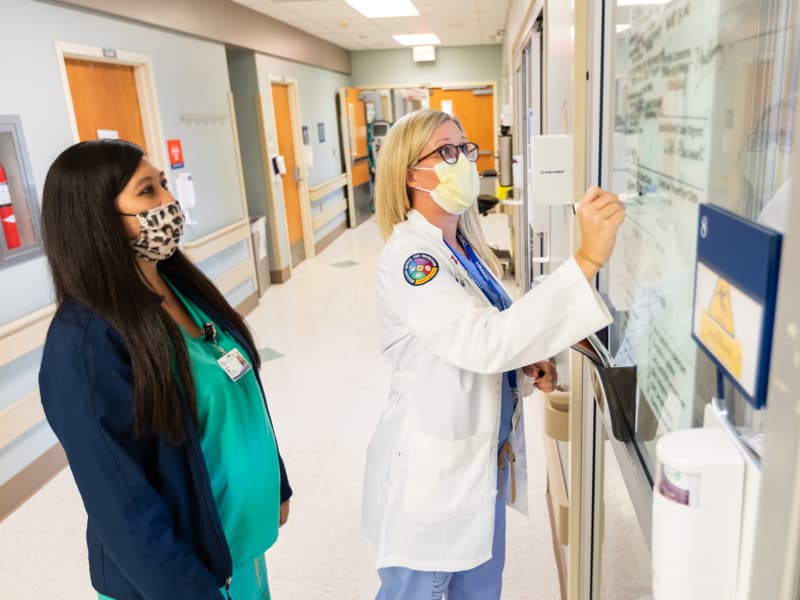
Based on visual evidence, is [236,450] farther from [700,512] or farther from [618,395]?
[700,512]

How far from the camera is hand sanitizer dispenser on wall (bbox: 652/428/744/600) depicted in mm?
498

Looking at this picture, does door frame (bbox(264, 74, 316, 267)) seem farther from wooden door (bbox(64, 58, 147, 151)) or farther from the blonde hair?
the blonde hair

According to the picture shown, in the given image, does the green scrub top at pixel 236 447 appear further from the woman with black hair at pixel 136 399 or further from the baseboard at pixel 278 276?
the baseboard at pixel 278 276

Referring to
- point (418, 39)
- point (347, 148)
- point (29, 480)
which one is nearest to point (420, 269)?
point (29, 480)

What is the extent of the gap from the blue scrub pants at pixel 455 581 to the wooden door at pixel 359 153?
8.52 meters

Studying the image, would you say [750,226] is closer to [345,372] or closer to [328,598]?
[328,598]

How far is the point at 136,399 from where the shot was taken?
44.7 inches

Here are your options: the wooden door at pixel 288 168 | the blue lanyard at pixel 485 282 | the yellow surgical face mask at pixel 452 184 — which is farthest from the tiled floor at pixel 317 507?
the wooden door at pixel 288 168

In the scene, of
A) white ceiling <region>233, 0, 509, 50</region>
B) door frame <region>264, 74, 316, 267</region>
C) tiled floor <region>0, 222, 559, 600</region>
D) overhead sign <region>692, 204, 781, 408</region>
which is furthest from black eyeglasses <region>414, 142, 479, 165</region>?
door frame <region>264, 74, 316, 267</region>

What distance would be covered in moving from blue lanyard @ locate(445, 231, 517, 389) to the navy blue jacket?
713mm

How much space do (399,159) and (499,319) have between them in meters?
0.58

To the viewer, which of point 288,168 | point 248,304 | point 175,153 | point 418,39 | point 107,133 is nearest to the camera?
point 107,133

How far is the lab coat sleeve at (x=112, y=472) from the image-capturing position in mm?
1086

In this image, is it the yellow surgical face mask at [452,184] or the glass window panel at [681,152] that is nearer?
the glass window panel at [681,152]
